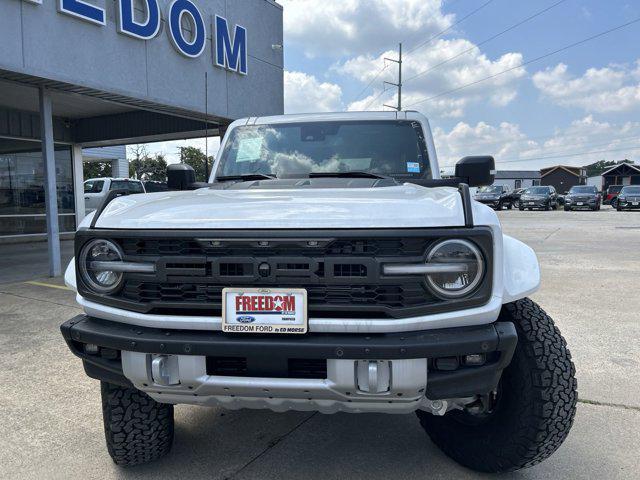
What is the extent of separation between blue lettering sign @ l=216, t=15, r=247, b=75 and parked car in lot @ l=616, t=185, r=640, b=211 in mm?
25606

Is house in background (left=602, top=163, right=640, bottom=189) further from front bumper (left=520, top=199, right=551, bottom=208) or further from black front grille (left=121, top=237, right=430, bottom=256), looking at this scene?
black front grille (left=121, top=237, right=430, bottom=256)

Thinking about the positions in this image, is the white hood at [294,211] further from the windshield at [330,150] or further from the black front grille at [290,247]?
the windshield at [330,150]

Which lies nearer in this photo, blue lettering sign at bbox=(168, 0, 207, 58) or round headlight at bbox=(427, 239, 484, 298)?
round headlight at bbox=(427, 239, 484, 298)

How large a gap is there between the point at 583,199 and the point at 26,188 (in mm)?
27822

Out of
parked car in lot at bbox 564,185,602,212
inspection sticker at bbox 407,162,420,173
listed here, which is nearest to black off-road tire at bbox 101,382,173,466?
inspection sticker at bbox 407,162,420,173

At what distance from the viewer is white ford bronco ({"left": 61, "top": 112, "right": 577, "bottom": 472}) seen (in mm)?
1870

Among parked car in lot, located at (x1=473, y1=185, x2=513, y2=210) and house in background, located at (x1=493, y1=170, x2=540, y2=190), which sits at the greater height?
house in background, located at (x1=493, y1=170, x2=540, y2=190)

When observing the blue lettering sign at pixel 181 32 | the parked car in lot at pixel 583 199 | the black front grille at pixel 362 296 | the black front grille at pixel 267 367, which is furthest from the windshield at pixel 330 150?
the parked car in lot at pixel 583 199

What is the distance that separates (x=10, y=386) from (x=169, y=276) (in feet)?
7.72

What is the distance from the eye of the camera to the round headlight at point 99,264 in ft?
6.89

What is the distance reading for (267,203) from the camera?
2.09 meters

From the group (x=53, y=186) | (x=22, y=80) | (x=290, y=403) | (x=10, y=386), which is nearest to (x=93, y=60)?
(x=22, y=80)

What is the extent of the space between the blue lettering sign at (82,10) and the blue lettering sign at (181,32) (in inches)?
57.1

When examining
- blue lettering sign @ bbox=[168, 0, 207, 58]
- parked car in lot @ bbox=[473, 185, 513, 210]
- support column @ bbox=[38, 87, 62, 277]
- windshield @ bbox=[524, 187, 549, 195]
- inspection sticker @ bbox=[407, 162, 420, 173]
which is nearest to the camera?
inspection sticker @ bbox=[407, 162, 420, 173]
